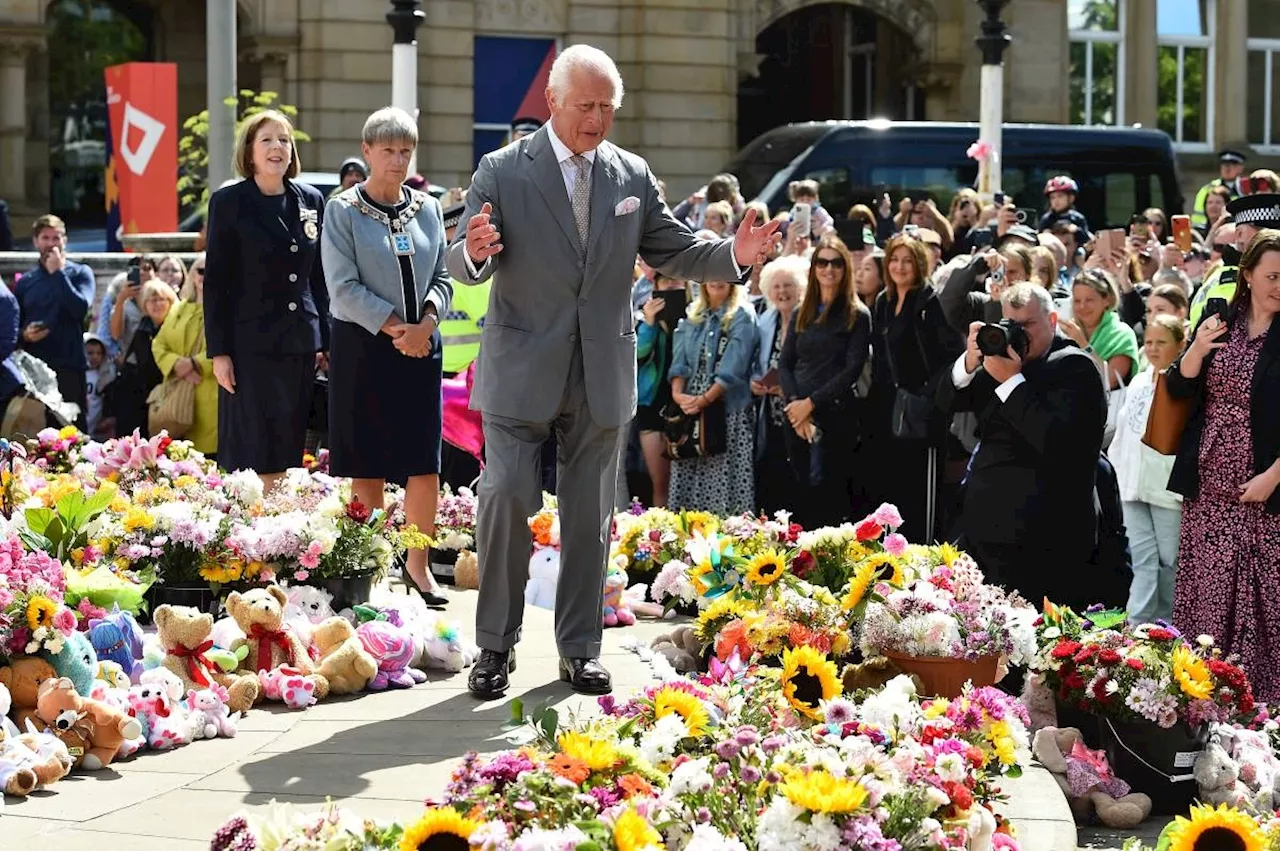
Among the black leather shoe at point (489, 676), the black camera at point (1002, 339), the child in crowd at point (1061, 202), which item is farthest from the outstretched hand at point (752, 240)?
the child in crowd at point (1061, 202)

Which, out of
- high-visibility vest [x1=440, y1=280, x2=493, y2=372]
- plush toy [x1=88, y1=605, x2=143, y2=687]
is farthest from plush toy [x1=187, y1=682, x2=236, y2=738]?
high-visibility vest [x1=440, y1=280, x2=493, y2=372]

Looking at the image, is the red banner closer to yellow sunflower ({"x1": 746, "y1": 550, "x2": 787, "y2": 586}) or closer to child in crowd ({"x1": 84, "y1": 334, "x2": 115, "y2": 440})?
child in crowd ({"x1": 84, "y1": 334, "x2": 115, "y2": 440})

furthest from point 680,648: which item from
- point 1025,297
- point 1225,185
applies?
point 1225,185

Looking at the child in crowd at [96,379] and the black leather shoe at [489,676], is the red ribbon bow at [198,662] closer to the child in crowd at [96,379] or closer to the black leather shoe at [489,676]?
the black leather shoe at [489,676]

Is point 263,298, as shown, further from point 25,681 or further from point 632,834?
point 632,834

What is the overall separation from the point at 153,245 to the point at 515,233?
10.2 meters

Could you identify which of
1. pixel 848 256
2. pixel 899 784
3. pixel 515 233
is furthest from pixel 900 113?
pixel 899 784

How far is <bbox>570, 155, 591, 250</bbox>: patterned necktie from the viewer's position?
277 inches

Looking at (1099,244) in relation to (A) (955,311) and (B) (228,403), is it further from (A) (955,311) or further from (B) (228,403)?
(B) (228,403)

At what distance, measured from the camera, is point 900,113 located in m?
32.6

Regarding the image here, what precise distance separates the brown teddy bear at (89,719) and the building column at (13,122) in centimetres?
2124

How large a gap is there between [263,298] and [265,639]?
253cm

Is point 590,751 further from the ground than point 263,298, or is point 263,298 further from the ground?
point 263,298

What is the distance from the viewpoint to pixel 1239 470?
8.25 metres
